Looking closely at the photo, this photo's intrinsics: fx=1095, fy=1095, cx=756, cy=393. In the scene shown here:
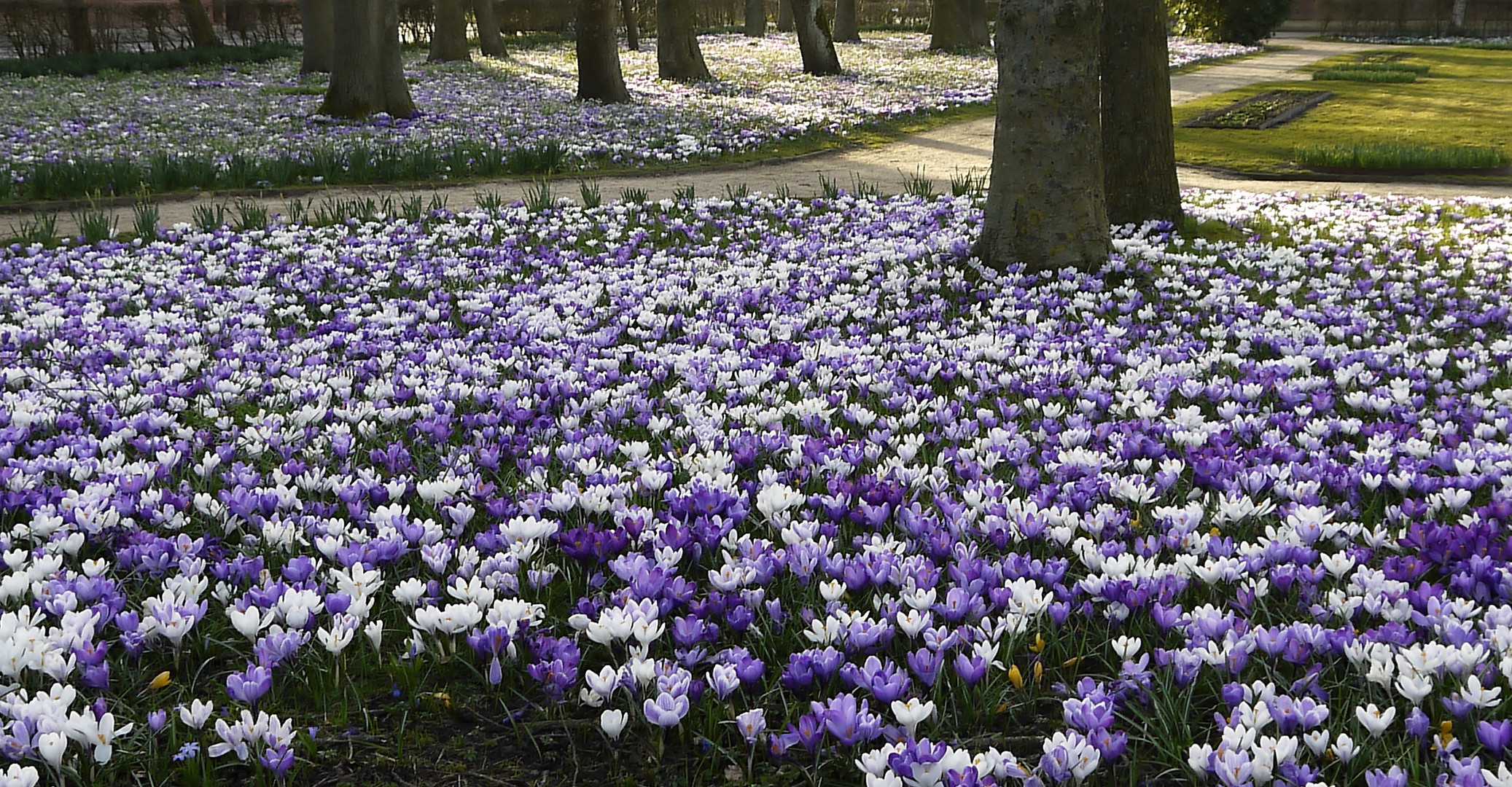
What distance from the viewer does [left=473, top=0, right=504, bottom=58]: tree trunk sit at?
2905 centimetres

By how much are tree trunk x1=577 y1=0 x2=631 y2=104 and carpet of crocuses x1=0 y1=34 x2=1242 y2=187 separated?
357 mm

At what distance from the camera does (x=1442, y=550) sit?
282 cm

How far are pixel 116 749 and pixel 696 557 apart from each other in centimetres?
136

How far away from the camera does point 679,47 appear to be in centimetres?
2280

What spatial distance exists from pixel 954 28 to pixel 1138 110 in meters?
25.2

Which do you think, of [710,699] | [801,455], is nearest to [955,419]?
[801,455]

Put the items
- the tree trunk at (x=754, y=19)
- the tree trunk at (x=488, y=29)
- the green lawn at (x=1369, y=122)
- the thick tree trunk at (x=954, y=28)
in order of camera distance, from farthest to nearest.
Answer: the tree trunk at (x=754, y=19)
the thick tree trunk at (x=954, y=28)
the tree trunk at (x=488, y=29)
the green lawn at (x=1369, y=122)

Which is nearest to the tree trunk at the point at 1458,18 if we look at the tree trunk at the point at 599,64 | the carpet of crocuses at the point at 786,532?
the tree trunk at the point at 599,64

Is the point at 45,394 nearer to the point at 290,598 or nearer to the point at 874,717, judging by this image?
the point at 290,598

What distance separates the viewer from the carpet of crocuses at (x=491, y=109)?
13.2 m

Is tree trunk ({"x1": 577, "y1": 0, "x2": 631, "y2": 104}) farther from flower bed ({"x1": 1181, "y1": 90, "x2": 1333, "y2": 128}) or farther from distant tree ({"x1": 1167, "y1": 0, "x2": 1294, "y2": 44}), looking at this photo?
distant tree ({"x1": 1167, "y1": 0, "x2": 1294, "y2": 44})

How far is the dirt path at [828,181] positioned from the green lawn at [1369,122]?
3.89ft

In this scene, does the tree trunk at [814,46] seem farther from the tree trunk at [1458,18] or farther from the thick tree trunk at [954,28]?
the tree trunk at [1458,18]

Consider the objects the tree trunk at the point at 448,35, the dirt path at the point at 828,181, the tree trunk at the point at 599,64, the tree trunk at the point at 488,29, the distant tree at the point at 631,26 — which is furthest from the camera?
the distant tree at the point at 631,26
